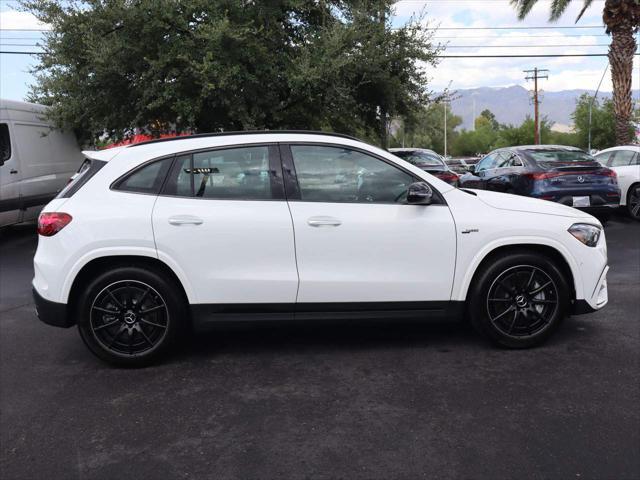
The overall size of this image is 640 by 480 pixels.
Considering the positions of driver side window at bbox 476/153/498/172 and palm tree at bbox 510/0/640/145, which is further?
palm tree at bbox 510/0/640/145

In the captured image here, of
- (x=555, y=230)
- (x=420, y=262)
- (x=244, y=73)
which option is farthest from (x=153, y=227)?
(x=244, y=73)

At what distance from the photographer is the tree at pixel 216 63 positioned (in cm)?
1047

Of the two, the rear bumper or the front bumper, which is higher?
the rear bumper

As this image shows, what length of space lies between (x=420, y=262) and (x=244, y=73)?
7.51 metres

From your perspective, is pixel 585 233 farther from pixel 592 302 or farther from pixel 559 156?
pixel 559 156

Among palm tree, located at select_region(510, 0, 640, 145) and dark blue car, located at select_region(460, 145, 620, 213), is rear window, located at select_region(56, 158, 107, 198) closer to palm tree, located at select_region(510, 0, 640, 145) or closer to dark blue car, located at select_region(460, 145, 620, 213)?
dark blue car, located at select_region(460, 145, 620, 213)

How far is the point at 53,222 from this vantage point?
163 inches

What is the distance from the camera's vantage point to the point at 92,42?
34.3 feet

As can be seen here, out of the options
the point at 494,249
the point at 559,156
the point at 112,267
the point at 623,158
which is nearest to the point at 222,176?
the point at 112,267

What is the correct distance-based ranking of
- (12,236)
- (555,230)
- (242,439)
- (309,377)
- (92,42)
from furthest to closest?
(12,236), (92,42), (555,230), (309,377), (242,439)

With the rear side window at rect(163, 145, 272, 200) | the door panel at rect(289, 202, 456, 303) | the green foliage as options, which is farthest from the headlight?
the green foliage

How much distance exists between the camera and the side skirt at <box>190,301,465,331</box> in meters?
4.25

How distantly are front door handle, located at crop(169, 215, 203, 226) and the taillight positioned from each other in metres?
0.73

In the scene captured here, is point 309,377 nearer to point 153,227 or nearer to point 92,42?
point 153,227
